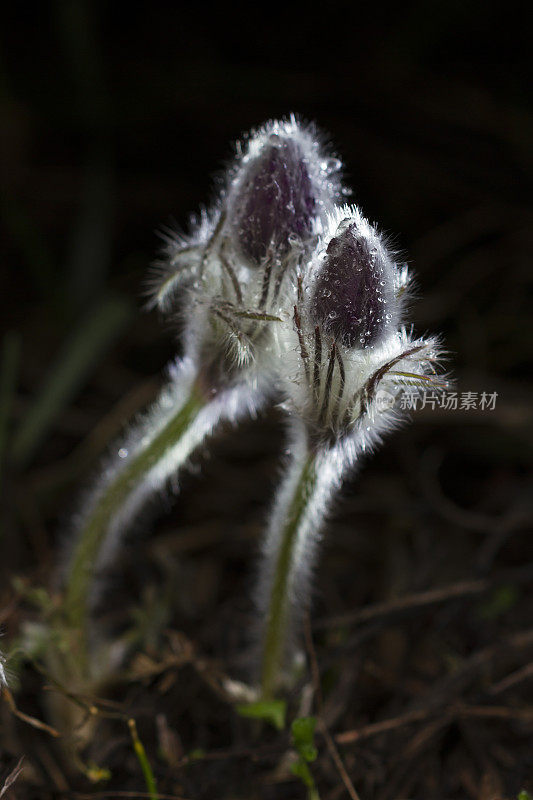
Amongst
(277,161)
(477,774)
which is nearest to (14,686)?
(477,774)

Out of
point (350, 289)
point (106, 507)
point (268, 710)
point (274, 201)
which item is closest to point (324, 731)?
point (268, 710)

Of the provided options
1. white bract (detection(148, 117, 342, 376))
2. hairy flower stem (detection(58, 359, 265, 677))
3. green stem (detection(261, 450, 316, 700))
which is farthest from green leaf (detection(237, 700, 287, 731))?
white bract (detection(148, 117, 342, 376))

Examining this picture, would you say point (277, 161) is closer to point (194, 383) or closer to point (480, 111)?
point (194, 383)

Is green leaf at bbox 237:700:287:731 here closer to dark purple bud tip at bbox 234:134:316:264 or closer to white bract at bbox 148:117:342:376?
white bract at bbox 148:117:342:376

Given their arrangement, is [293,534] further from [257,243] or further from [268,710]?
[257,243]

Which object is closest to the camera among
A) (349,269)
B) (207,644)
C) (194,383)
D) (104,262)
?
(349,269)

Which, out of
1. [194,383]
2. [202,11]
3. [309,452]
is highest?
[202,11]
